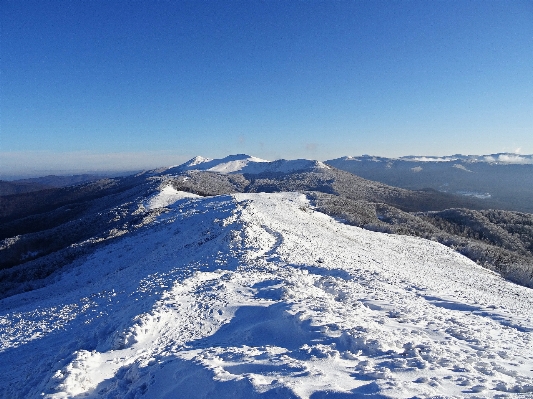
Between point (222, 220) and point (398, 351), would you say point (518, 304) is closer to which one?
point (398, 351)

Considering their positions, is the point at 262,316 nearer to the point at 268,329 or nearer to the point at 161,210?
the point at 268,329

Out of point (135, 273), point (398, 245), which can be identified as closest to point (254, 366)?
point (135, 273)

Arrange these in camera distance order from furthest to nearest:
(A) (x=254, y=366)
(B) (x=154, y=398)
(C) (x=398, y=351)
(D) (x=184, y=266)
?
(D) (x=184, y=266) < (C) (x=398, y=351) < (A) (x=254, y=366) < (B) (x=154, y=398)

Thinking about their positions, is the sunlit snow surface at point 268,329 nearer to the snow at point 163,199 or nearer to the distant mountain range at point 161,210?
the distant mountain range at point 161,210

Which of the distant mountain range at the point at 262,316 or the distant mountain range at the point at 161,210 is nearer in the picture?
the distant mountain range at the point at 262,316

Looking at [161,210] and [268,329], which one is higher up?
[161,210]

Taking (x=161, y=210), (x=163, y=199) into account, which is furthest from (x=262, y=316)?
(x=163, y=199)

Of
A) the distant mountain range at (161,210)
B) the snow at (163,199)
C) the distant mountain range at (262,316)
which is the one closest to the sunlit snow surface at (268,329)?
the distant mountain range at (262,316)

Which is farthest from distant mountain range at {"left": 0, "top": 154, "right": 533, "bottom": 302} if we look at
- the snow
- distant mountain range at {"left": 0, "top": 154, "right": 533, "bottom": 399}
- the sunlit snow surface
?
the sunlit snow surface
